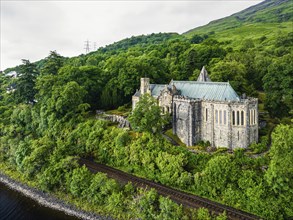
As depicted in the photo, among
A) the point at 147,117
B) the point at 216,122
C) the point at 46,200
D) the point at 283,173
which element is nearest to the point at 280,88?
the point at 216,122

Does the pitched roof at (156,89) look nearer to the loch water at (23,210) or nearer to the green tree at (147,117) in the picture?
the green tree at (147,117)

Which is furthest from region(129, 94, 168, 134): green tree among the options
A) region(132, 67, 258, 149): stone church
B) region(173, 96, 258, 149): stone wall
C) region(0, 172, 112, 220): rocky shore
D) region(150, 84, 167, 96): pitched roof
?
region(0, 172, 112, 220): rocky shore

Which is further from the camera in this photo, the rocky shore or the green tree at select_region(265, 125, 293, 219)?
the rocky shore

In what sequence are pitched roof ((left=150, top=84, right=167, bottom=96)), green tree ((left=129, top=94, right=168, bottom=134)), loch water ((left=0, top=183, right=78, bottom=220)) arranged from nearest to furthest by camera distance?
loch water ((left=0, top=183, right=78, bottom=220)), green tree ((left=129, top=94, right=168, bottom=134)), pitched roof ((left=150, top=84, right=167, bottom=96))

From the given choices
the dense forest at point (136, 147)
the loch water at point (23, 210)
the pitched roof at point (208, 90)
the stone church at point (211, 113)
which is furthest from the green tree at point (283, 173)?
the loch water at point (23, 210)

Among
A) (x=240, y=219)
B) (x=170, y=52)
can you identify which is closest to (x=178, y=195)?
(x=240, y=219)

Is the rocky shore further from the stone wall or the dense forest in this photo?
the stone wall

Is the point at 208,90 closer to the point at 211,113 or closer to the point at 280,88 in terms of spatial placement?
the point at 211,113

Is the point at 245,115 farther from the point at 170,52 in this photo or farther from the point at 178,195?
the point at 170,52
